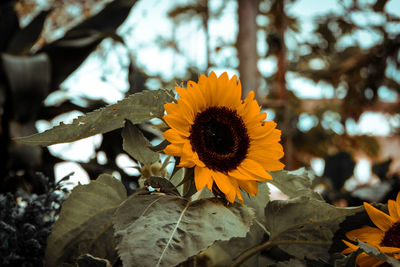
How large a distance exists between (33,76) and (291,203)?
518 mm

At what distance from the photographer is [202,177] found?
0.17 m

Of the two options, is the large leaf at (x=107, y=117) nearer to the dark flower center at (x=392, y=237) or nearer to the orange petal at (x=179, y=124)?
the orange petal at (x=179, y=124)

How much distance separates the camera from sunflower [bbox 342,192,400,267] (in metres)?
0.17

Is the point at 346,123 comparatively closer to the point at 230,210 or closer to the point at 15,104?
the point at 15,104

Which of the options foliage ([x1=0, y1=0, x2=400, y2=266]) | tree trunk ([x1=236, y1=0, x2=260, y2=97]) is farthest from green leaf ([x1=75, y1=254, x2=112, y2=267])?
tree trunk ([x1=236, y1=0, x2=260, y2=97])

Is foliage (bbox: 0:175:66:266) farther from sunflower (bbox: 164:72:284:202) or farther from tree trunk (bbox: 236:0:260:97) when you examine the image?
tree trunk (bbox: 236:0:260:97)

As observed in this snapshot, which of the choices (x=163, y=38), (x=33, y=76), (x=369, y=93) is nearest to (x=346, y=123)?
(x=369, y=93)

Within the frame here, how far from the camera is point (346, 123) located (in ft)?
7.49

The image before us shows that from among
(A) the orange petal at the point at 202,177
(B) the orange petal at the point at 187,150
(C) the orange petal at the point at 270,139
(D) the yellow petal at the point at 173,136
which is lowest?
(A) the orange petal at the point at 202,177

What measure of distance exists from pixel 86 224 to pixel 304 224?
0.11 meters

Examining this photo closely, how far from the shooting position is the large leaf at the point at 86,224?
180mm

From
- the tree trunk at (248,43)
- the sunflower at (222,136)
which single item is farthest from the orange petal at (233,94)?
the tree trunk at (248,43)

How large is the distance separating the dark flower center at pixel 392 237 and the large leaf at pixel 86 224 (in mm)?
133

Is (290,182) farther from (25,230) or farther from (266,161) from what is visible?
(25,230)
